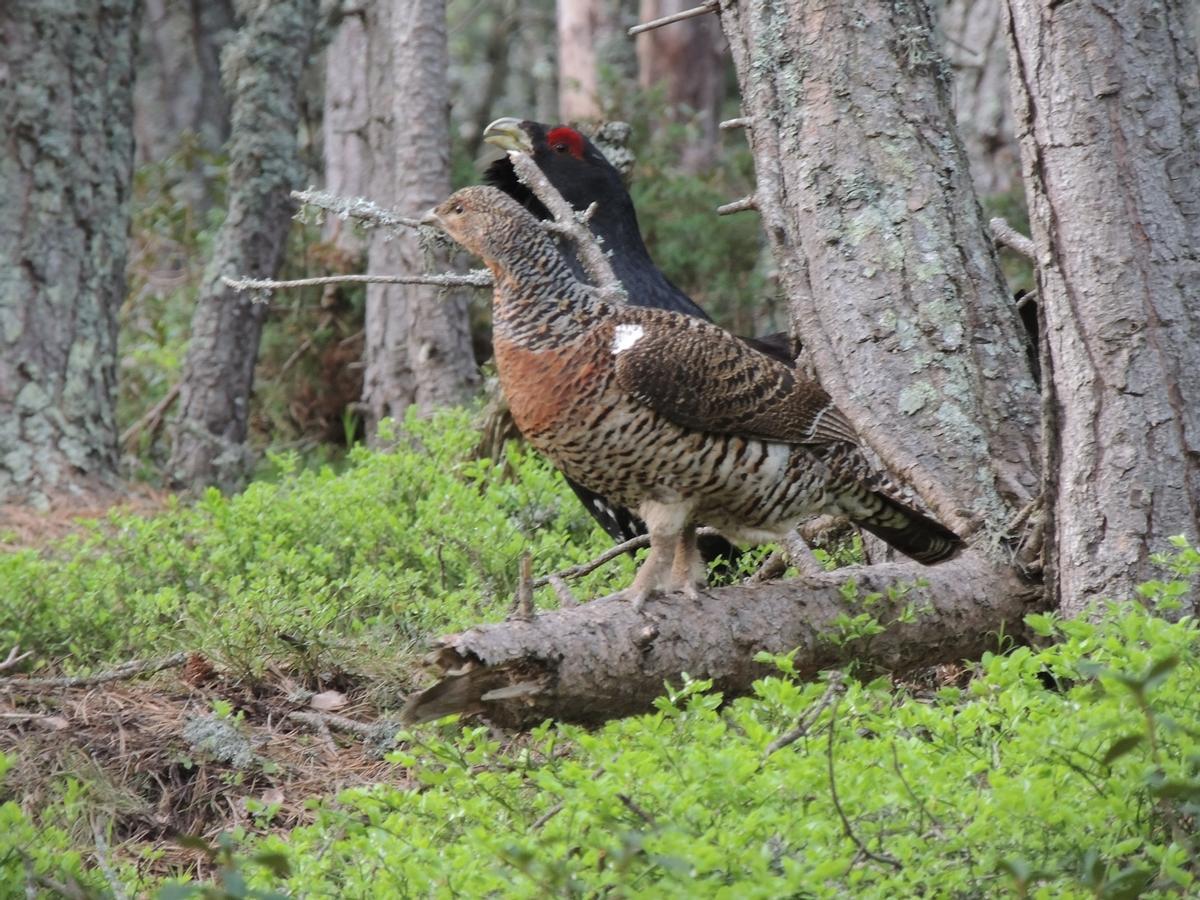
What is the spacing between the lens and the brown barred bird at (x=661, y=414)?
14.4ft

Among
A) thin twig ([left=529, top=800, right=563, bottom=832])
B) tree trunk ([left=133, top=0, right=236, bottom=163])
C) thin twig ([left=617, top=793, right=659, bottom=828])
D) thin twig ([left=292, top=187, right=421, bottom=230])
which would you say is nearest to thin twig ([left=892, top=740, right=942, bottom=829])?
thin twig ([left=617, top=793, right=659, bottom=828])

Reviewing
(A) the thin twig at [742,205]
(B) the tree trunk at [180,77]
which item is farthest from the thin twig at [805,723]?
(B) the tree trunk at [180,77]

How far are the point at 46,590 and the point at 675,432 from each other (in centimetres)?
271

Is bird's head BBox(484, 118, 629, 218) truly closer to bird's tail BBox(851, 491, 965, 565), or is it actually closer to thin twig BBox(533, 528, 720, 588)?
thin twig BBox(533, 528, 720, 588)

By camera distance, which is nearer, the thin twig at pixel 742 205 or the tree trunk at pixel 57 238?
the thin twig at pixel 742 205

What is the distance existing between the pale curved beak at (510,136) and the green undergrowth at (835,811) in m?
4.25

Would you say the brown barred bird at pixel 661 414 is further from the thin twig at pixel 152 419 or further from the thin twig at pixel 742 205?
the thin twig at pixel 152 419

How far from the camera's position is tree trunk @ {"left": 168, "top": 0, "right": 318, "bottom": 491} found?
8867 millimetres

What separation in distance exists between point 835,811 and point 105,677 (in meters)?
2.68

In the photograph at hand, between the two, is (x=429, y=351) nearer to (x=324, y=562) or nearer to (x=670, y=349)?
(x=324, y=562)

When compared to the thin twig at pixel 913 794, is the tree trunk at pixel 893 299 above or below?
above

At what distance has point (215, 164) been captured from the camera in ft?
38.9

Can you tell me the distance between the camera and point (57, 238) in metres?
8.32

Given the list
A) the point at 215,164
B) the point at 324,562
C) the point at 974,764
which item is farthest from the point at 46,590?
the point at 215,164
